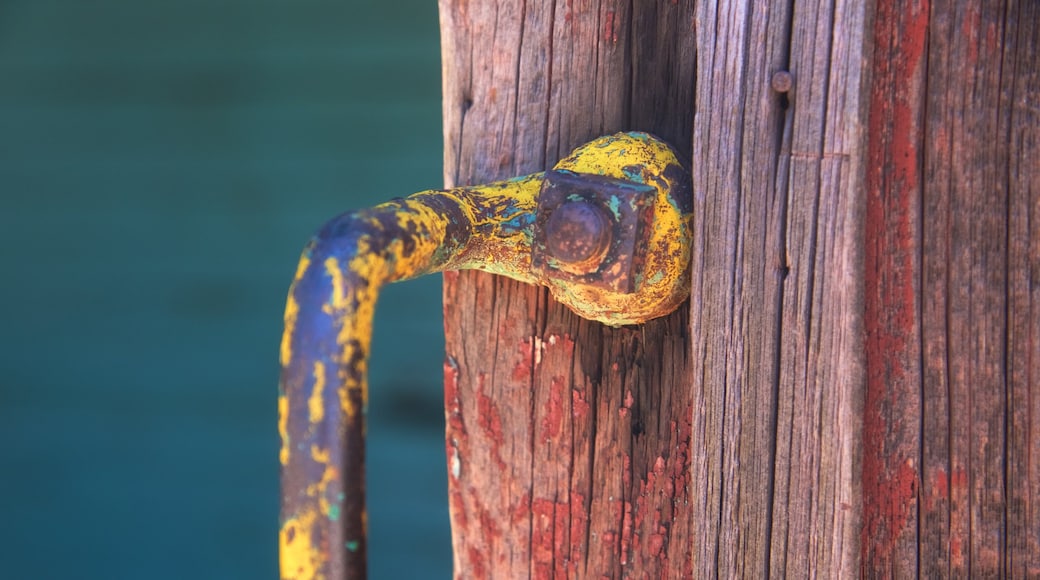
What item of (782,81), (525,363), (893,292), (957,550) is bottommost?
(957,550)

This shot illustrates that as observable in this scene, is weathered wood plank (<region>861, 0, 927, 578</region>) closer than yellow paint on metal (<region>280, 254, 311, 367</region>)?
No

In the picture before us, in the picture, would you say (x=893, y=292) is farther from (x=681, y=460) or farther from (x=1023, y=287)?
(x=681, y=460)

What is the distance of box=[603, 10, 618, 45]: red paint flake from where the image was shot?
3.16ft

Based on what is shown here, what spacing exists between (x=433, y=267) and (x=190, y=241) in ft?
11.0

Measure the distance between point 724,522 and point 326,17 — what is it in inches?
126

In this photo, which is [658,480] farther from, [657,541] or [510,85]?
[510,85]

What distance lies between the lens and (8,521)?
416 cm

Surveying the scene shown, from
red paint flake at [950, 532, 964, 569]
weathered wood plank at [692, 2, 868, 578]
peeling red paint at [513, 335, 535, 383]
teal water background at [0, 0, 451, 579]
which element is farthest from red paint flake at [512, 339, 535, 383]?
teal water background at [0, 0, 451, 579]

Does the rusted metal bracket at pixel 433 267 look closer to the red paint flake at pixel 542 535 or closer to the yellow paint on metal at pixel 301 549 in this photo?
the yellow paint on metal at pixel 301 549

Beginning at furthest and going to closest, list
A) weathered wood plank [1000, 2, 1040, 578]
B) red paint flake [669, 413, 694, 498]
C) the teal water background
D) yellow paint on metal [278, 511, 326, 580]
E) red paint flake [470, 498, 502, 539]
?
the teal water background < red paint flake [470, 498, 502, 539] < red paint flake [669, 413, 694, 498] < weathered wood plank [1000, 2, 1040, 578] < yellow paint on metal [278, 511, 326, 580]

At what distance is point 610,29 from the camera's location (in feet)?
3.17

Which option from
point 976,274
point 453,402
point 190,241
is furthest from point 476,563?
point 190,241

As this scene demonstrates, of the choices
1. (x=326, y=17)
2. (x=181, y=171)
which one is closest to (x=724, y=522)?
(x=326, y=17)

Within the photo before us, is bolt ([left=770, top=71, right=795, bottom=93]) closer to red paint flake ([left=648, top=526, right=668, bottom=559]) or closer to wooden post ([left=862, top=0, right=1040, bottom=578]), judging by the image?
wooden post ([left=862, top=0, right=1040, bottom=578])
